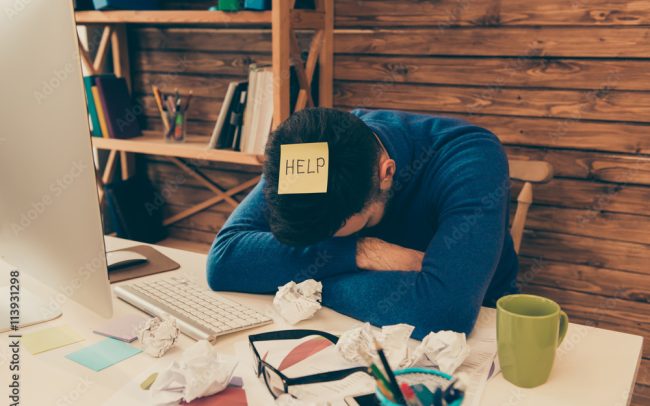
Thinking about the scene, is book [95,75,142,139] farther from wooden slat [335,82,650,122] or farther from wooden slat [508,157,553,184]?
wooden slat [508,157,553,184]

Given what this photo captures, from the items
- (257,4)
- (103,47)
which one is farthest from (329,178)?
(103,47)

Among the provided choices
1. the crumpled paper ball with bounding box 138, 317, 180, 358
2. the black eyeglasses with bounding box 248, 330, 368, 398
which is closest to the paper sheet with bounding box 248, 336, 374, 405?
the black eyeglasses with bounding box 248, 330, 368, 398

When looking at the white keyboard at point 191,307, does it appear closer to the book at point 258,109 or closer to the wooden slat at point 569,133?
the book at point 258,109

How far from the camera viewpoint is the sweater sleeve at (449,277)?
1087 millimetres

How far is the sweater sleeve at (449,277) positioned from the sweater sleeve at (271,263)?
0.03m

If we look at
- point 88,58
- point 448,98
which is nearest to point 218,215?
point 88,58

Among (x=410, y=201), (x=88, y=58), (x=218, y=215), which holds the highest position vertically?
(x=88, y=58)

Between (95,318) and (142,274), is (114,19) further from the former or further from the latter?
(95,318)

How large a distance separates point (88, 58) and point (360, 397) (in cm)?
235

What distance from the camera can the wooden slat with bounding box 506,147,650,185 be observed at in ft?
6.38

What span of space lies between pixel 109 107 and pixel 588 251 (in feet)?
6.39

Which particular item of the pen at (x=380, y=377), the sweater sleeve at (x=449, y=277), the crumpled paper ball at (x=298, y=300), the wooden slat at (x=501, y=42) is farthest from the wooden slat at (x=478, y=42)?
the pen at (x=380, y=377)

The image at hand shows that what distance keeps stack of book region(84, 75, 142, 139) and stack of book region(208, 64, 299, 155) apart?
1.73ft

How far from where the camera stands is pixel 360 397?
818 mm
